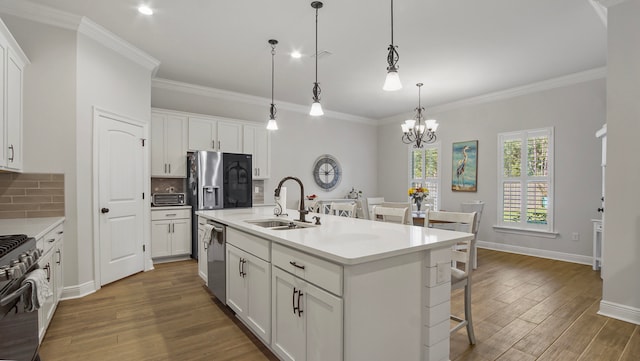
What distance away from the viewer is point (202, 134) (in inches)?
202

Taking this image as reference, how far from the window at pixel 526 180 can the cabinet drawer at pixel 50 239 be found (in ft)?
20.4

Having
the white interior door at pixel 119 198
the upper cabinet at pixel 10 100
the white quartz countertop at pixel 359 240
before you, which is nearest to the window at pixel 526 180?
the white quartz countertop at pixel 359 240

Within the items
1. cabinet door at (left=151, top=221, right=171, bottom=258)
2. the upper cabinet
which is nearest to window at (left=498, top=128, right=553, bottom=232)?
cabinet door at (left=151, top=221, right=171, bottom=258)

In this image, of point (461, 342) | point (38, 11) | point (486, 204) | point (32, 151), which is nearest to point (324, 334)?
point (461, 342)

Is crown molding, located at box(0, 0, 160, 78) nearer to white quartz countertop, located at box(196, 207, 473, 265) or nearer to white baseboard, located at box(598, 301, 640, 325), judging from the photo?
white quartz countertop, located at box(196, 207, 473, 265)

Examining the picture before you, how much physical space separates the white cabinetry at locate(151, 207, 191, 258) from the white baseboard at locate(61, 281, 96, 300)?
3.85 feet

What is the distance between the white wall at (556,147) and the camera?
15.3ft

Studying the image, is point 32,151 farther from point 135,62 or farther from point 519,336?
point 519,336

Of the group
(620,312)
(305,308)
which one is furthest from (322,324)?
(620,312)

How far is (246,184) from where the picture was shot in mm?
5340

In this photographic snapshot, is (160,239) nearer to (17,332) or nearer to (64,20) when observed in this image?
(64,20)

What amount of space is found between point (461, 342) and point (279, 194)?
6.39 ft

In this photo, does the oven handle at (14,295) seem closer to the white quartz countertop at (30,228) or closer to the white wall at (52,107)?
the white quartz countertop at (30,228)

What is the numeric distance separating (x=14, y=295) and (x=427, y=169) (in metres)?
6.61
